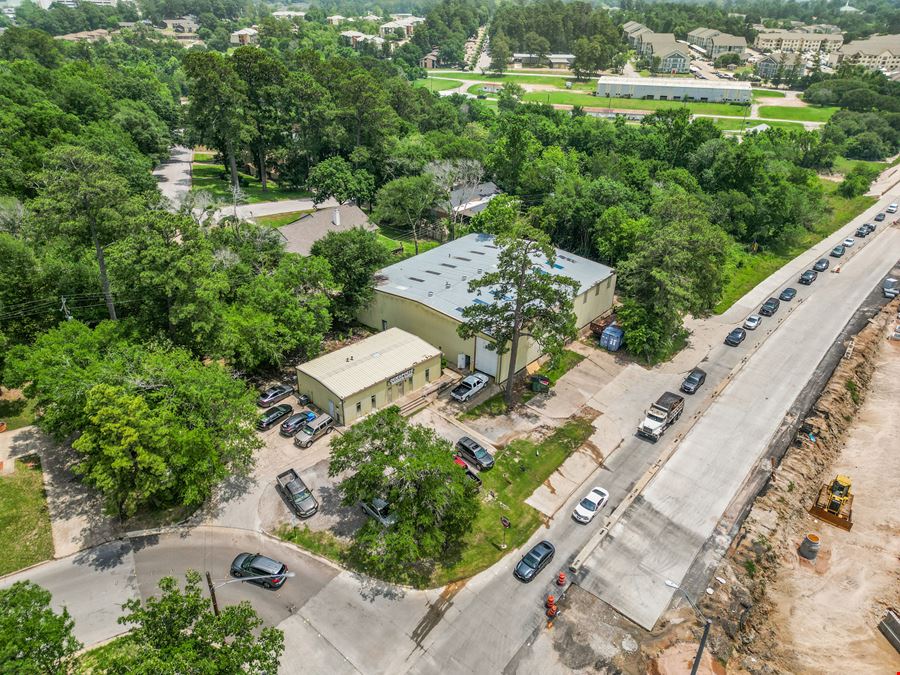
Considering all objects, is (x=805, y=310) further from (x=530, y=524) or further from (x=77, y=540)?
(x=77, y=540)

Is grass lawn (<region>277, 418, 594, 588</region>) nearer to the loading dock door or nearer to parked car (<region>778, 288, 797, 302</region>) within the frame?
the loading dock door

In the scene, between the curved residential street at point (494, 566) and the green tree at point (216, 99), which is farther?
the green tree at point (216, 99)

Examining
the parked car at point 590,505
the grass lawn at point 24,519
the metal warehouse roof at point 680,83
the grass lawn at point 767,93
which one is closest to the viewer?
the grass lawn at point 24,519

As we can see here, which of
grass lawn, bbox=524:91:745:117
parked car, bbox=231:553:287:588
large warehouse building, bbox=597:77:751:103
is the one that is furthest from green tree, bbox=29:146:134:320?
large warehouse building, bbox=597:77:751:103

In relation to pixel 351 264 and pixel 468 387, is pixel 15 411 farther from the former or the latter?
pixel 468 387

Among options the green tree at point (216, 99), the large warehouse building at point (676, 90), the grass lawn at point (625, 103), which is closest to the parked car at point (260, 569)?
the green tree at point (216, 99)

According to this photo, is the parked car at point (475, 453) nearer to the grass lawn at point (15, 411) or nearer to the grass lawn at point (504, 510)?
the grass lawn at point (504, 510)

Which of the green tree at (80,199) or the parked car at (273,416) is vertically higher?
the green tree at (80,199)
